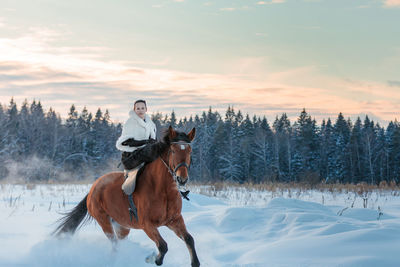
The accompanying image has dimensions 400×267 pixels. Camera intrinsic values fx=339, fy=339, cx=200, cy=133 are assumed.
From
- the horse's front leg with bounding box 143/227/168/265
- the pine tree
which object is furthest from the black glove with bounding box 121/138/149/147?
the pine tree

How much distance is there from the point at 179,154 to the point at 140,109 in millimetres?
1505

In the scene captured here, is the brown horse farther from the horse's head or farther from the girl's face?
the girl's face

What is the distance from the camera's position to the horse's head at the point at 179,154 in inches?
155

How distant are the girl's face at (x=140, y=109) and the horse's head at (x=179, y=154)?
1060 mm

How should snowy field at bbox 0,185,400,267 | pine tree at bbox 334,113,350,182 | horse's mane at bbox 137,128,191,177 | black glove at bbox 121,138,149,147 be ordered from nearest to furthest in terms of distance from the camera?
1. horse's mane at bbox 137,128,191,177
2. snowy field at bbox 0,185,400,267
3. black glove at bbox 121,138,149,147
4. pine tree at bbox 334,113,350,182

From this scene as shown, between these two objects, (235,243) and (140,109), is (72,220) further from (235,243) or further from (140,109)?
(235,243)

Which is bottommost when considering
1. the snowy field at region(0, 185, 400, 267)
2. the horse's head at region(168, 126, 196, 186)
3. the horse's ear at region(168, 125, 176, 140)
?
the snowy field at region(0, 185, 400, 267)

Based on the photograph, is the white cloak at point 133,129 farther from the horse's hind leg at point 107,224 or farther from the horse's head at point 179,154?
the horse's hind leg at point 107,224

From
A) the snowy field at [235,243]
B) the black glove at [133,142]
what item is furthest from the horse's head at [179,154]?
the snowy field at [235,243]

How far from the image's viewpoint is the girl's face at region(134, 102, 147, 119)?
17.3 feet

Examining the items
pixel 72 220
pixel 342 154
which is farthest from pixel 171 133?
pixel 342 154

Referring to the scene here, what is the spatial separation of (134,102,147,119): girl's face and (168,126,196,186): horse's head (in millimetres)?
1060

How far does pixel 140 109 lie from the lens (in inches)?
208

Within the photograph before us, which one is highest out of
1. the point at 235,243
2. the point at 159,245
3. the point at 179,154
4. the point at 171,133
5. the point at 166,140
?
the point at 171,133
